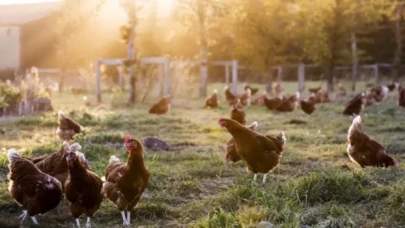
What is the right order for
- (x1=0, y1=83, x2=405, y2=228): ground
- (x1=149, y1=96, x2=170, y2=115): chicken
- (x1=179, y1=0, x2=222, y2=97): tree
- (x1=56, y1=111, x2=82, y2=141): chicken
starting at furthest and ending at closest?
(x1=179, y1=0, x2=222, y2=97): tree
(x1=149, y1=96, x2=170, y2=115): chicken
(x1=56, y1=111, x2=82, y2=141): chicken
(x1=0, y1=83, x2=405, y2=228): ground

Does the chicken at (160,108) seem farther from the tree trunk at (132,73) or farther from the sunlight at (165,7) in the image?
the sunlight at (165,7)

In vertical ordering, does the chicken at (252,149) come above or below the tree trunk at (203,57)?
below

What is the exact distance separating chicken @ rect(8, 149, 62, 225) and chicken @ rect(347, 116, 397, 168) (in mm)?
4536

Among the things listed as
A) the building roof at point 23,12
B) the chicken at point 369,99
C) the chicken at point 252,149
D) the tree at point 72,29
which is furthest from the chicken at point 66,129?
the building roof at point 23,12

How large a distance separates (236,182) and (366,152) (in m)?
2.12

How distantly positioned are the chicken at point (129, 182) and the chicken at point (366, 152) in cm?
377

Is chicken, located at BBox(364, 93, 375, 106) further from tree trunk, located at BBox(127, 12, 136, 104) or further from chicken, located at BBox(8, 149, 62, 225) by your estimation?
chicken, located at BBox(8, 149, 62, 225)

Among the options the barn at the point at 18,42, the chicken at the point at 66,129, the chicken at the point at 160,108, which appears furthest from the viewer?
the barn at the point at 18,42

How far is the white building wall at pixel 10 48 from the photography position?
1577 inches

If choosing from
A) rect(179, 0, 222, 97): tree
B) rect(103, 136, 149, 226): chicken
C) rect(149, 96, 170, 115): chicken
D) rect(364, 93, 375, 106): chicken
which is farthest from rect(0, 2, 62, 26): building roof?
rect(103, 136, 149, 226): chicken

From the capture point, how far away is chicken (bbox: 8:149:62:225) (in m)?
5.52

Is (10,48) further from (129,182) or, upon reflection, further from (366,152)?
(129,182)

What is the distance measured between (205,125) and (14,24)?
3089 centimetres

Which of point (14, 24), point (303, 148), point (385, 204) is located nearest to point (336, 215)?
point (385, 204)
